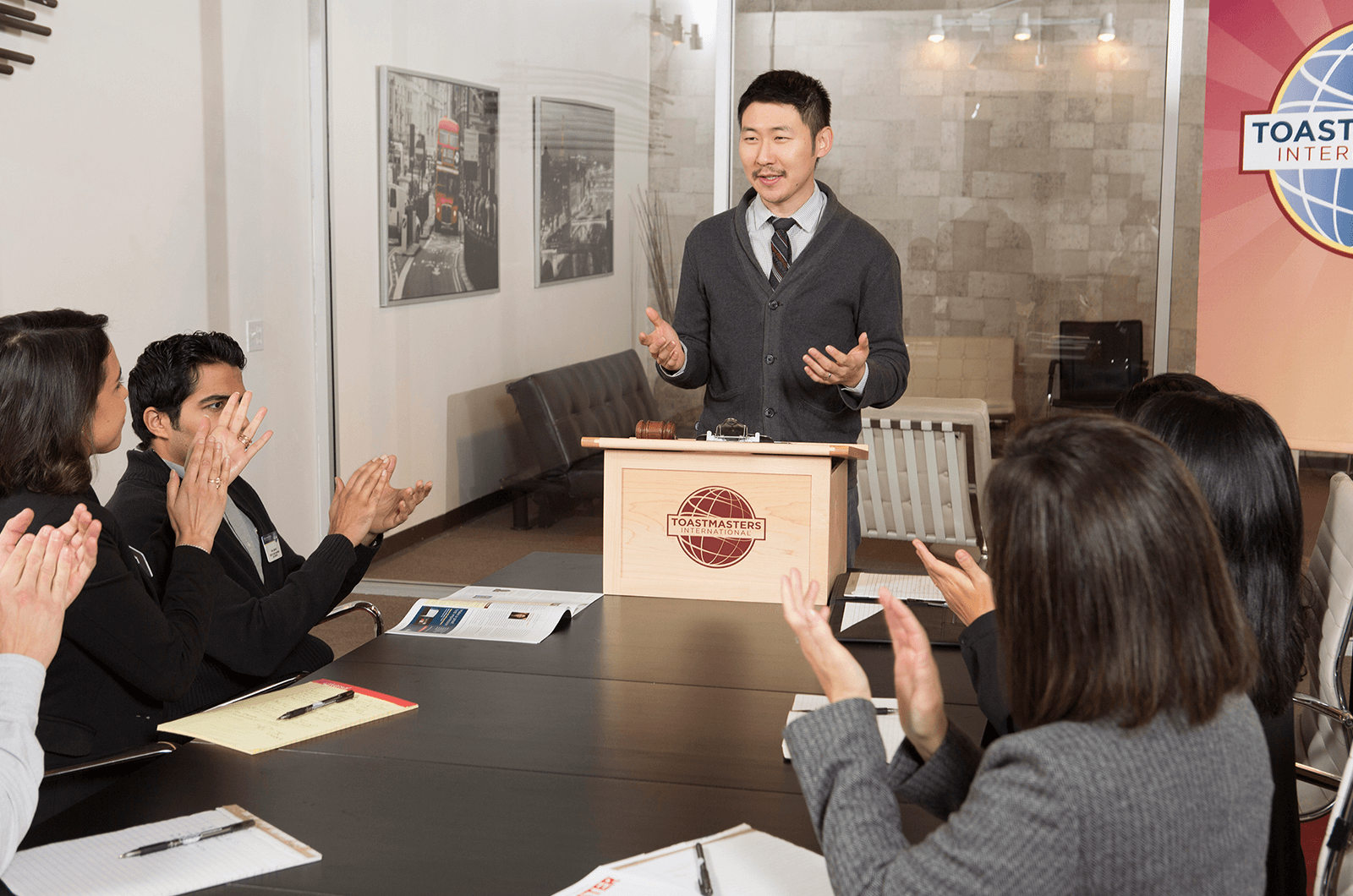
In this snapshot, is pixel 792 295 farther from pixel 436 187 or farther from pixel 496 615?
pixel 436 187

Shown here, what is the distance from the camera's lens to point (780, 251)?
3059 mm

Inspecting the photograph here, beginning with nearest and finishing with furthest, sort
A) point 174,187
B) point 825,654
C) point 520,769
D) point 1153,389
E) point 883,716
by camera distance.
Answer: point 825,654 < point 520,769 < point 883,716 < point 1153,389 < point 174,187

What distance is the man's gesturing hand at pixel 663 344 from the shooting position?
9.18 feet

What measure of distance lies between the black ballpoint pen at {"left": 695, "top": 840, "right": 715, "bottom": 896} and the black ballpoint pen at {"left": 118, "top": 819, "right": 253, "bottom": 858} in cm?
53

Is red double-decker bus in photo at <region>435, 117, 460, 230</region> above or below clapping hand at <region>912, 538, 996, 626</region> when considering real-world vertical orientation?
above

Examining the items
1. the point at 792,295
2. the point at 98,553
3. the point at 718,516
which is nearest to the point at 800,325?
the point at 792,295

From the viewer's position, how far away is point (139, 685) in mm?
1877

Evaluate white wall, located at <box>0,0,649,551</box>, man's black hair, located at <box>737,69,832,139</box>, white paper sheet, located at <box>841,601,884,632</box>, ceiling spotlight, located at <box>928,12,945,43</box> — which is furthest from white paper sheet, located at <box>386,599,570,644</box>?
ceiling spotlight, located at <box>928,12,945,43</box>

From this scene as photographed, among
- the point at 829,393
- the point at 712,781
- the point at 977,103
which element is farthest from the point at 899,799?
the point at 977,103

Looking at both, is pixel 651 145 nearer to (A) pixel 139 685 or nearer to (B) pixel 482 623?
(B) pixel 482 623

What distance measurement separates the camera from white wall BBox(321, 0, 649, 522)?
4996 millimetres

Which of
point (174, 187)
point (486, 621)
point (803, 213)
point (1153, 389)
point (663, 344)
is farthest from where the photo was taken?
point (174, 187)

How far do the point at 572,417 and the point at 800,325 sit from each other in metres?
2.34

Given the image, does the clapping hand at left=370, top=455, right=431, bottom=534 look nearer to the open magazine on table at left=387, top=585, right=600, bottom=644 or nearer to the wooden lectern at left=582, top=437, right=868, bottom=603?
the open magazine on table at left=387, top=585, right=600, bottom=644
